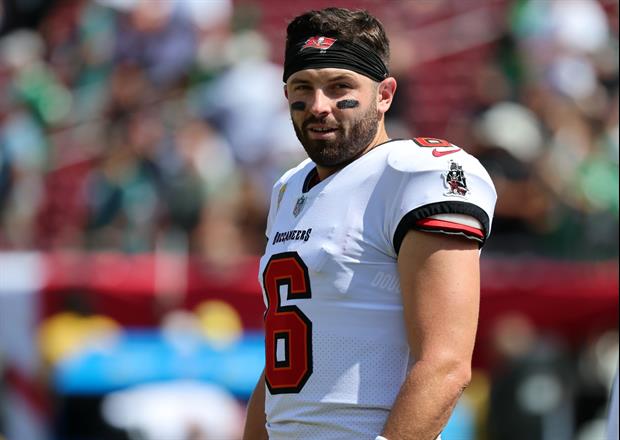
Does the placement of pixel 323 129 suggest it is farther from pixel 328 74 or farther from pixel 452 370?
pixel 452 370

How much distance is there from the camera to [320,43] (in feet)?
10.3

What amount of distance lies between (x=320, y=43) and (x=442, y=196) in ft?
1.75

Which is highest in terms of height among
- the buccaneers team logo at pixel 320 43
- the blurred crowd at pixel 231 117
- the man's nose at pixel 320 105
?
the blurred crowd at pixel 231 117

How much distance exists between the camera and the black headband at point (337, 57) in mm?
3102

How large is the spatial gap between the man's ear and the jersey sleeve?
0.76 feet

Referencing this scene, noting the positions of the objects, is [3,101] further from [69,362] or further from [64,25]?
[69,362]

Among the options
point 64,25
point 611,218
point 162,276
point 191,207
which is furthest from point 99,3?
point 611,218

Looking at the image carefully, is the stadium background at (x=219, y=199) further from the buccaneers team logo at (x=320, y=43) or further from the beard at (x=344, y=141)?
the buccaneers team logo at (x=320, y=43)

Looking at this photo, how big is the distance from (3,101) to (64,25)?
135cm

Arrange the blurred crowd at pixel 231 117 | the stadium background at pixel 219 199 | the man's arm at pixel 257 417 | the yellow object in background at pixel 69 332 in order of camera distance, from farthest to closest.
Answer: the blurred crowd at pixel 231 117 → the yellow object in background at pixel 69 332 → the stadium background at pixel 219 199 → the man's arm at pixel 257 417

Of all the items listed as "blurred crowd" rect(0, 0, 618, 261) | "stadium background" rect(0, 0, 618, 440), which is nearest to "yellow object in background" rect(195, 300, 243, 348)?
"stadium background" rect(0, 0, 618, 440)

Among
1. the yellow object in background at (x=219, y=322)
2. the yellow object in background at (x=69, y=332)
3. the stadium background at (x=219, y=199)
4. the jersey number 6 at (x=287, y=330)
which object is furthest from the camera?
the yellow object in background at (x=219, y=322)

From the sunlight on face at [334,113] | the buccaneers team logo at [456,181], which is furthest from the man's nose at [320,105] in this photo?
the buccaneers team logo at [456,181]

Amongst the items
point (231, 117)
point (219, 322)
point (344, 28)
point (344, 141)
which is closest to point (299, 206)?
point (344, 141)
